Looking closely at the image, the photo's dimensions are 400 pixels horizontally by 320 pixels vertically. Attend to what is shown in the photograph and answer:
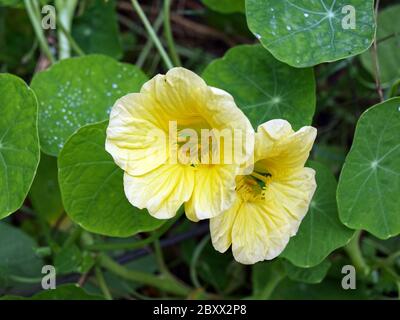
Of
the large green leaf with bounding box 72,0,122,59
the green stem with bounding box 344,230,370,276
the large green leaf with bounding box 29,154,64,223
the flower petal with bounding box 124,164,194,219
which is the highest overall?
the large green leaf with bounding box 72,0,122,59

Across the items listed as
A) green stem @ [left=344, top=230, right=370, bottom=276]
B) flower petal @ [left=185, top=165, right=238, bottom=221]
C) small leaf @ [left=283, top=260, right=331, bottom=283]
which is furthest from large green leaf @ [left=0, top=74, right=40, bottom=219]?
green stem @ [left=344, top=230, right=370, bottom=276]

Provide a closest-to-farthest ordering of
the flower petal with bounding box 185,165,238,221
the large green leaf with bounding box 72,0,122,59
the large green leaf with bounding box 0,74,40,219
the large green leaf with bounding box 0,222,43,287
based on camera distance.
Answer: the flower petal with bounding box 185,165,238,221 → the large green leaf with bounding box 0,74,40,219 → the large green leaf with bounding box 0,222,43,287 → the large green leaf with bounding box 72,0,122,59

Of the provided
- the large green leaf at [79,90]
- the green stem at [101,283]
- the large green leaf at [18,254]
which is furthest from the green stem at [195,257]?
the large green leaf at [79,90]

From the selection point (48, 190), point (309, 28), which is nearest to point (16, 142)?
point (48, 190)

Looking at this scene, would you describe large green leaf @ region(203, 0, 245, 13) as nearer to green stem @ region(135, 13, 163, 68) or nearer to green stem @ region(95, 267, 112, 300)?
green stem @ region(135, 13, 163, 68)
